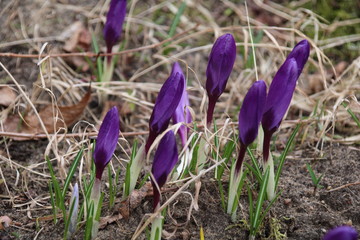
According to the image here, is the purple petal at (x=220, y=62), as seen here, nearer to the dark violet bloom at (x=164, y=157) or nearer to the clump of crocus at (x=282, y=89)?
the clump of crocus at (x=282, y=89)

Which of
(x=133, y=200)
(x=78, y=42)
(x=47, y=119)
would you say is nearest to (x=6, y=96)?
(x=47, y=119)

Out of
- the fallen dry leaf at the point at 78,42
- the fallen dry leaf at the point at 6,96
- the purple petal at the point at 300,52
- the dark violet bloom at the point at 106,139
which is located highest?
the purple petal at the point at 300,52

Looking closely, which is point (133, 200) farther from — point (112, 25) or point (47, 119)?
point (112, 25)

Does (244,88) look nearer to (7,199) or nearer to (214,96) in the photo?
(214,96)

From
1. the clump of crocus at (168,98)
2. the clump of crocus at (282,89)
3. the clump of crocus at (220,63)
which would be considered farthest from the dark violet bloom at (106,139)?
the clump of crocus at (282,89)

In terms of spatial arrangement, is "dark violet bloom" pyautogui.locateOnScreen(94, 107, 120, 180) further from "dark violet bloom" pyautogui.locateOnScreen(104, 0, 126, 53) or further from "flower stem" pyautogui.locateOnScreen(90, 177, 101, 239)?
"dark violet bloom" pyautogui.locateOnScreen(104, 0, 126, 53)

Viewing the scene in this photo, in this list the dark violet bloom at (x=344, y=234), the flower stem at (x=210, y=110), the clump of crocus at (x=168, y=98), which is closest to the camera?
the dark violet bloom at (x=344, y=234)

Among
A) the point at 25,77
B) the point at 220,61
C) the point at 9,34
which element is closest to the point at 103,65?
the point at 25,77
